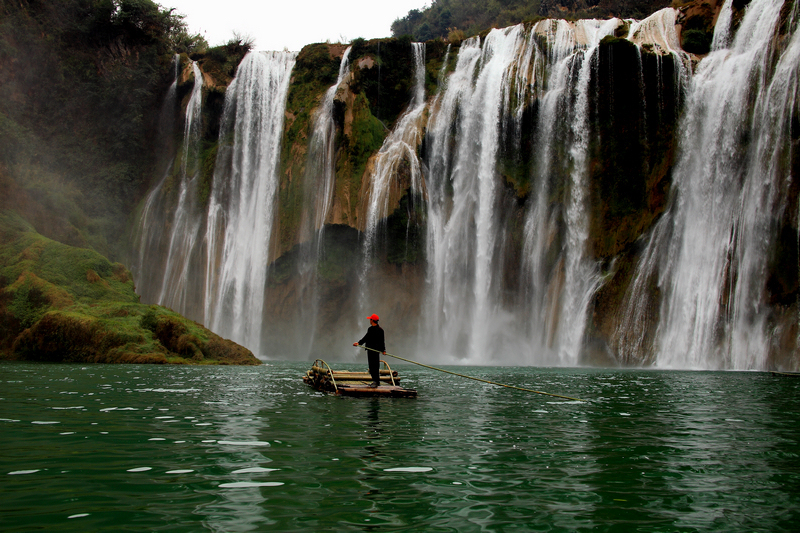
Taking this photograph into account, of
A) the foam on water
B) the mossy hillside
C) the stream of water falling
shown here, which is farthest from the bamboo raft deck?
the stream of water falling

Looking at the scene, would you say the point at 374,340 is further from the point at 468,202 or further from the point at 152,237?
the point at 152,237

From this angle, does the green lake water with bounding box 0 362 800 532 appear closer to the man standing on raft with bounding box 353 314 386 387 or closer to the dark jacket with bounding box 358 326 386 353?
the man standing on raft with bounding box 353 314 386 387

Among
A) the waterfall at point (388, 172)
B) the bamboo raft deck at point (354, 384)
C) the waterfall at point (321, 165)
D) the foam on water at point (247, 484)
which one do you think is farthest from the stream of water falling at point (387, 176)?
the foam on water at point (247, 484)

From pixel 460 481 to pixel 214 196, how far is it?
4038 centimetres

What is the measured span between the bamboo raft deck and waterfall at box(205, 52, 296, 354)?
77.2ft

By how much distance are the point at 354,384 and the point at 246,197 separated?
96.4ft

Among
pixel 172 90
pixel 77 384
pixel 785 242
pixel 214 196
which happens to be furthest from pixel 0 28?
Result: pixel 785 242

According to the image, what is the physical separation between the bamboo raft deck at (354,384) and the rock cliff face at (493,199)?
60.1 ft

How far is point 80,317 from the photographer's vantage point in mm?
27594

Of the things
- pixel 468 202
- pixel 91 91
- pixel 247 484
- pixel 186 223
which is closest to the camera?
pixel 247 484

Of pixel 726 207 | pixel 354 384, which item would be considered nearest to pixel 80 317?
pixel 354 384

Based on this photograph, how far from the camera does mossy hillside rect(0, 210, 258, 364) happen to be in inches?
1065

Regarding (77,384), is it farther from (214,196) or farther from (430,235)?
(214,196)

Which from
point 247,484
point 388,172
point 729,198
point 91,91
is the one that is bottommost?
point 247,484
